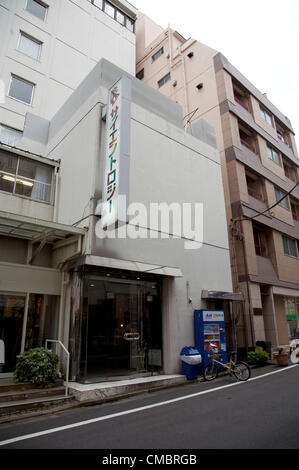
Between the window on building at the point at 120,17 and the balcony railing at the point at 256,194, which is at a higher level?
the window on building at the point at 120,17

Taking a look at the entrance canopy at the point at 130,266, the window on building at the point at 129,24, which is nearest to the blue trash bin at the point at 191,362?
the entrance canopy at the point at 130,266

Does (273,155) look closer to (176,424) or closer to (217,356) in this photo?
(217,356)

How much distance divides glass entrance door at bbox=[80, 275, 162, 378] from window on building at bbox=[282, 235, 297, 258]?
13916mm

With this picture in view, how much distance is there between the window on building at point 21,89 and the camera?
15.8m

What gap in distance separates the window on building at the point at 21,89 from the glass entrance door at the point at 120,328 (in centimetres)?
1222

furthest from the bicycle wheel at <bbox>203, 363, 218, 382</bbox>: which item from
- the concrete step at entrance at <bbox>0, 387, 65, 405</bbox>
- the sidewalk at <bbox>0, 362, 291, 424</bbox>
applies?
the concrete step at entrance at <bbox>0, 387, 65, 405</bbox>

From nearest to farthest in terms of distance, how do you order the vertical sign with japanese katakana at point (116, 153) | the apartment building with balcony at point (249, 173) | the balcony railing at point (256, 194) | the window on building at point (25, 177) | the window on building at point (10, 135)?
1. the vertical sign with japanese katakana at point (116, 153)
2. the window on building at point (25, 177)
3. the window on building at point (10, 135)
4. the apartment building with balcony at point (249, 173)
5. the balcony railing at point (256, 194)

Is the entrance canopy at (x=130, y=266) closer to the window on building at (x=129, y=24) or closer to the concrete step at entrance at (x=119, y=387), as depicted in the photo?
the concrete step at entrance at (x=119, y=387)

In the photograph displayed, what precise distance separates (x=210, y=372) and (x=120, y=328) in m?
3.42

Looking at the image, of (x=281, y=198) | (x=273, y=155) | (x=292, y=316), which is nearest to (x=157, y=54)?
(x=273, y=155)

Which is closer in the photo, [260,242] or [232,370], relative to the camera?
[232,370]

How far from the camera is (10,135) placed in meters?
14.8

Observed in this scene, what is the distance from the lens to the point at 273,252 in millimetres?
19453

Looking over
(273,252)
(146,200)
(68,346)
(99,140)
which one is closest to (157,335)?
(68,346)
